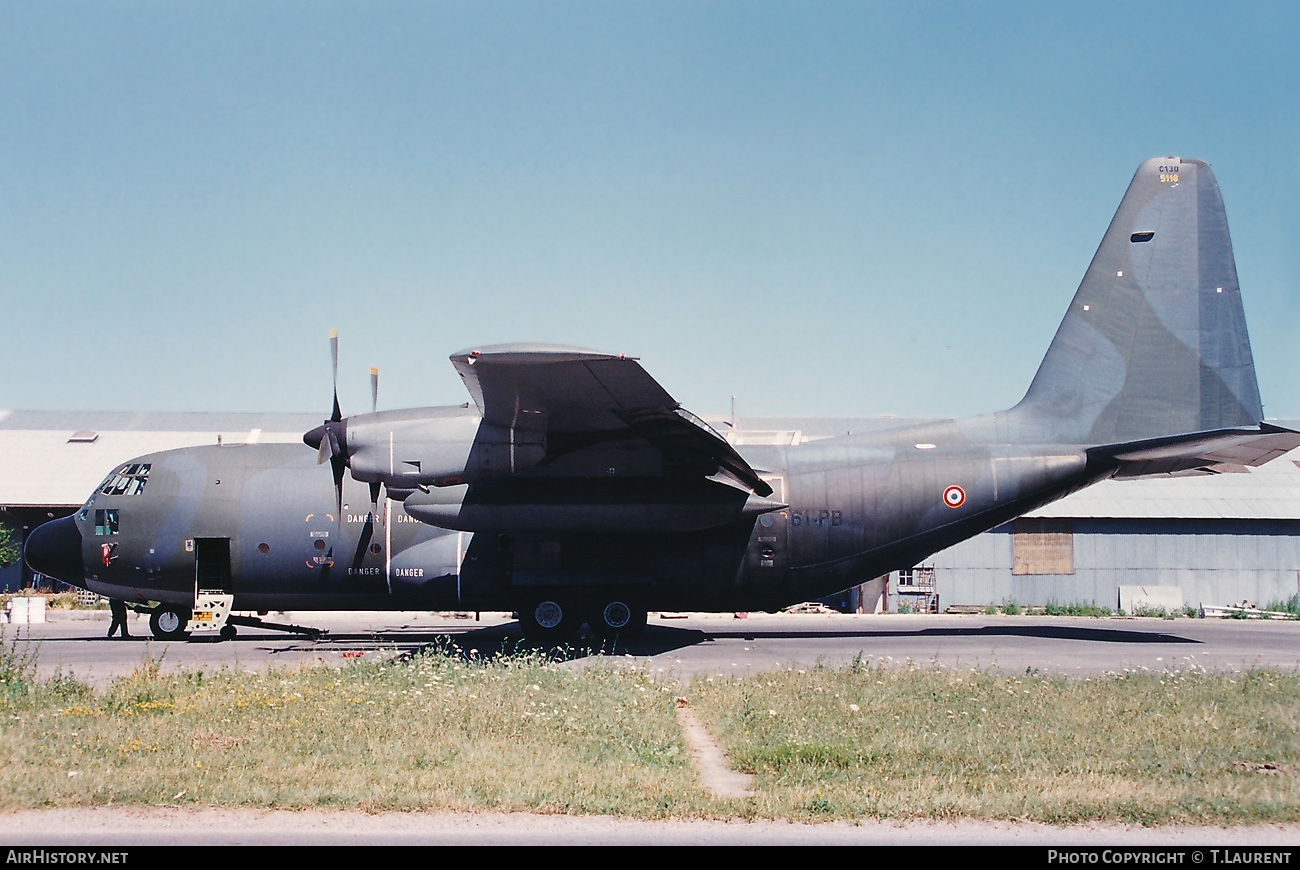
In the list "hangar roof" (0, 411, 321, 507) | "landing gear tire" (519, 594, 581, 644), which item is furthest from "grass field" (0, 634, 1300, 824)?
"hangar roof" (0, 411, 321, 507)

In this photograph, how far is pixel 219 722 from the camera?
10836 mm

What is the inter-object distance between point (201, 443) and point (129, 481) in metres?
23.2

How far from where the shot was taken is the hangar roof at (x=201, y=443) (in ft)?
120

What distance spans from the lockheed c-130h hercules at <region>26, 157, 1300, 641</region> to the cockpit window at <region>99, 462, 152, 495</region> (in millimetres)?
54

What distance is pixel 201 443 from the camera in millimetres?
42188

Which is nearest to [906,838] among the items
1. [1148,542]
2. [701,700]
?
[701,700]

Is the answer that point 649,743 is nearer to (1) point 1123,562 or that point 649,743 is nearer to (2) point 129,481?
(2) point 129,481

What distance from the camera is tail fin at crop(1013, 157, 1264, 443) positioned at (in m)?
19.9

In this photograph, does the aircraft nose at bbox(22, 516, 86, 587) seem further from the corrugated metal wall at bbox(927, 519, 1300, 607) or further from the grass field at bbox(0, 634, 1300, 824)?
the corrugated metal wall at bbox(927, 519, 1300, 607)

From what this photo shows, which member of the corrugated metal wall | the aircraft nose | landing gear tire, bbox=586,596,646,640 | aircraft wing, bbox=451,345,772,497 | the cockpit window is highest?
aircraft wing, bbox=451,345,772,497

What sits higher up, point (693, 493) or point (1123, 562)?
point (693, 493)

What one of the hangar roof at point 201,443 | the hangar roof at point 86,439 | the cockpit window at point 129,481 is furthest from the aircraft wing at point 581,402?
the hangar roof at point 86,439

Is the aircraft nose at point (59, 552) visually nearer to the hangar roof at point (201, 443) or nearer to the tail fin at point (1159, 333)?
the hangar roof at point (201, 443)

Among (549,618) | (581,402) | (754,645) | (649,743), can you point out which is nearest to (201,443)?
(549,618)
